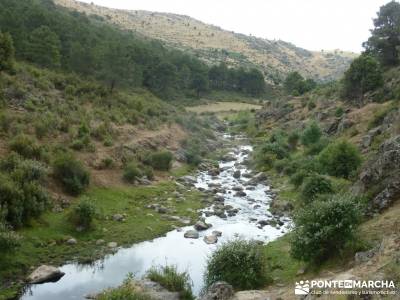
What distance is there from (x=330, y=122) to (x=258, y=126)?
27528mm

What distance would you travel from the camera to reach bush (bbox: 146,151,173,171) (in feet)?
150

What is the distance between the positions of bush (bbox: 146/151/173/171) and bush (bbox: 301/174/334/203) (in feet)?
58.2

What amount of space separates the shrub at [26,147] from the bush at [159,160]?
13.0m

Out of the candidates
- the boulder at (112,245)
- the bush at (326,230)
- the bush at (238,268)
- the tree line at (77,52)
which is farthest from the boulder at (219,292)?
the tree line at (77,52)

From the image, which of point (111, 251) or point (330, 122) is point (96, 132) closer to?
point (111, 251)

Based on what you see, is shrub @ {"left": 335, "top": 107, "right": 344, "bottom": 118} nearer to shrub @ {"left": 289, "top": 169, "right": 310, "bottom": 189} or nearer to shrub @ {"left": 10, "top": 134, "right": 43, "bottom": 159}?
shrub @ {"left": 289, "top": 169, "right": 310, "bottom": 189}

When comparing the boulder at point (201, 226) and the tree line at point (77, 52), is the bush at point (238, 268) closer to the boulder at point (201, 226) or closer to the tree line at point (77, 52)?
the boulder at point (201, 226)

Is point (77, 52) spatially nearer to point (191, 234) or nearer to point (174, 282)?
point (191, 234)

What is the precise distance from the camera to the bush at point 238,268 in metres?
20.6

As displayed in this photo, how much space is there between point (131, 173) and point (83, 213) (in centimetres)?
1150

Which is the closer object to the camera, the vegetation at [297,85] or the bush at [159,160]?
the bush at [159,160]

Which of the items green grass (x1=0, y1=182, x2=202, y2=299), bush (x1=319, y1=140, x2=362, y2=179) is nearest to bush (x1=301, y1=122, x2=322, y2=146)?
bush (x1=319, y1=140, x2=362, y2=179)

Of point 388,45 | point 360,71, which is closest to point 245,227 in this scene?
point 360,71

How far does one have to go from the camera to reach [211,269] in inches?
837
